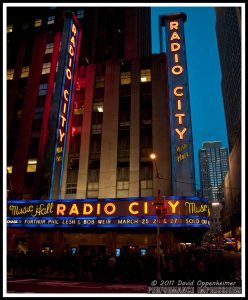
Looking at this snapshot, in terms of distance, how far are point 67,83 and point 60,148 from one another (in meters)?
7.52

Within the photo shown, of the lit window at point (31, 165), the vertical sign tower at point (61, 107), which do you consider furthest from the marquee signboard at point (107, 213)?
the lit window at point (31, 165)

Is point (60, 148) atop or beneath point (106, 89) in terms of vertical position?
beneath

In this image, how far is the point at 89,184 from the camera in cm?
3247

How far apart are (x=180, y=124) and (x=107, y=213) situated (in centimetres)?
1101

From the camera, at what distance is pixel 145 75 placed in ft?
122

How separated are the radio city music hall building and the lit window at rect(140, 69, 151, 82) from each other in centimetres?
15

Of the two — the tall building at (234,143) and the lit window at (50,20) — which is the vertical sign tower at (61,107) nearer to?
the lit window at (50,20)

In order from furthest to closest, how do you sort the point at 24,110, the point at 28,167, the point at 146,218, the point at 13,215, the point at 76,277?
the point at 24,110
the point at 28,167
the point at 13,215
the point at 146,218
the point at 76,277

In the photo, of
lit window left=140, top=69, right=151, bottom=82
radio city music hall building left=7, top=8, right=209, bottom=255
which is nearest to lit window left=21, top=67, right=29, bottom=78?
radio city music hall building left=7, top=8, right=209, bottom=255

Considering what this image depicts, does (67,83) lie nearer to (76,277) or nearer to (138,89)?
(138,89)

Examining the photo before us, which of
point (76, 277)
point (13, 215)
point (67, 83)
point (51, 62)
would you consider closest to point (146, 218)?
point (76, 277)

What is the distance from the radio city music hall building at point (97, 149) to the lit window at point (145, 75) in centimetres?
15

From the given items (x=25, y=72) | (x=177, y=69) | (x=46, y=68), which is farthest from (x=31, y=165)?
(x=177, y=69)

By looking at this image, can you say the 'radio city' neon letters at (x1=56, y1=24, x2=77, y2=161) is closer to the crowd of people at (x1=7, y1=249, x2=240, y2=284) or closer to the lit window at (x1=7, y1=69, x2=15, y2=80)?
the crowd of people at (x1=7, y1=249, x2=240, y2=284)
